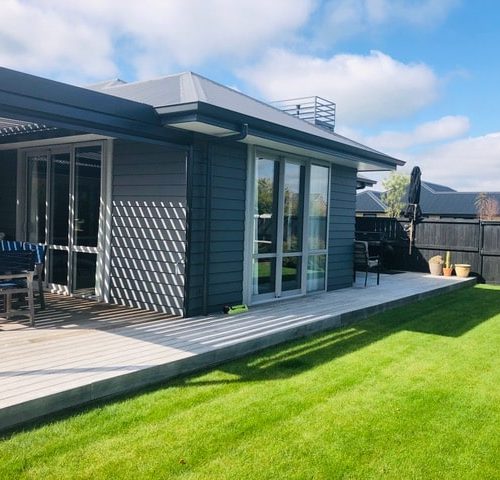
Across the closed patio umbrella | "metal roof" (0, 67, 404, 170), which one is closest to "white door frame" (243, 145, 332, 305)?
"metal roof" (0, 67, 404, 170)

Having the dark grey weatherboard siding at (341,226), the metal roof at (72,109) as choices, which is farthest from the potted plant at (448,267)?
the metal roof at (72,109)

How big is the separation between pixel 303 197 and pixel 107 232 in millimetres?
2937

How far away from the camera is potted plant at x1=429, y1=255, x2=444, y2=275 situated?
11.3 metres

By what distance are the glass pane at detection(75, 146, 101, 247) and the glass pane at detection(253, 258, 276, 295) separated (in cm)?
223

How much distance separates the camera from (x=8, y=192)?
304 inches

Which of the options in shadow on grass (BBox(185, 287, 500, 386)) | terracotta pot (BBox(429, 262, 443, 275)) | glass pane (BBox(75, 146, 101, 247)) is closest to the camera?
shadow on grass (BBox(185, 287, 500, 386))

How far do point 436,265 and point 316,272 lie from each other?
188 inches

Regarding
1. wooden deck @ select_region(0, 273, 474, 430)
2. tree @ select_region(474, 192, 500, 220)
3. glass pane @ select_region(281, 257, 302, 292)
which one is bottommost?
wooden deck @ select_region(0, 273, 474, 430)

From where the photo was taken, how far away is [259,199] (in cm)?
654

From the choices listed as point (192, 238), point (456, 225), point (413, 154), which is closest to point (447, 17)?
point (456, 225)

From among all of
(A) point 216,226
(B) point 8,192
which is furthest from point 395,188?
(A) point 216,226

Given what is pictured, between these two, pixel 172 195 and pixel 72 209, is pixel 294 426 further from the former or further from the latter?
pixel 72 209

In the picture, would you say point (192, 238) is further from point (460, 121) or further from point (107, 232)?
point (460, 121)

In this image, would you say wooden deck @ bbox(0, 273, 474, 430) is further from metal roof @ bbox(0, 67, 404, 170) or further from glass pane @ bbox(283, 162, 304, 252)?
metal roof @ bbox(0, 67, 404, 170)
